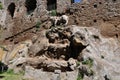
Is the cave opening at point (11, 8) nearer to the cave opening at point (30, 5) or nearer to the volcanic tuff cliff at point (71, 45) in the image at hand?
the cave opening at point (30, 5)

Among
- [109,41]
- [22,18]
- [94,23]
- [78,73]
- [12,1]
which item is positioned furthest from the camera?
[12,1]

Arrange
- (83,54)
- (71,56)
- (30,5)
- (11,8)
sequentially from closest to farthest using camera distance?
(83,54)
(71,56)
(30,5)
(11,8)

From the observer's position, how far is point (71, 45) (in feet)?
65.7

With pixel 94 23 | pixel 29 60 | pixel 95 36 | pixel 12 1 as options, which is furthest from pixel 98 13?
pixel 12 1

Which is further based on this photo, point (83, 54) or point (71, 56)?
point (71, 56)

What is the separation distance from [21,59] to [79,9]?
5362 mm

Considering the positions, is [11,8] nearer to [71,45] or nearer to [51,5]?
[51,5]

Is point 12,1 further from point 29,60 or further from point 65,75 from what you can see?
point 65,75

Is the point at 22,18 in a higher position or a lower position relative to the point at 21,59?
higher

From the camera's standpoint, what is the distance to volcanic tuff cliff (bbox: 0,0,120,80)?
1872 cm

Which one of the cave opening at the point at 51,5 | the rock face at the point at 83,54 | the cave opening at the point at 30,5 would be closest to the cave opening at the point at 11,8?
the cave opening at the point at 30,5

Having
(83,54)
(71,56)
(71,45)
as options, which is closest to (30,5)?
(71,45)

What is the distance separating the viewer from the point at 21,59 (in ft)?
69.1

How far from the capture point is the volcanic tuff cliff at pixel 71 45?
1872 cm
